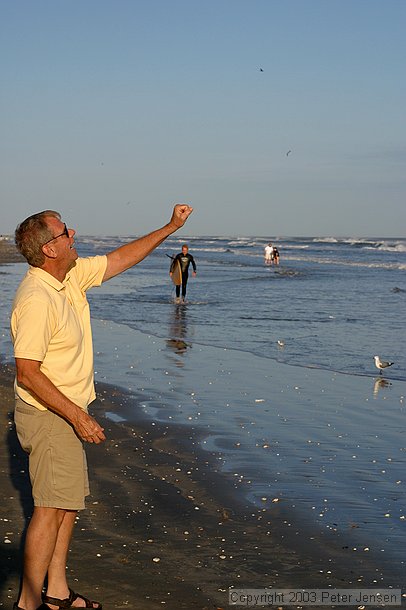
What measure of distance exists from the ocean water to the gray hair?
8.30 feet

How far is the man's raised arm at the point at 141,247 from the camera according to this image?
4676 millimetres

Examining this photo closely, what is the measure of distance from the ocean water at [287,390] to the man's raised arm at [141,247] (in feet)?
7.07

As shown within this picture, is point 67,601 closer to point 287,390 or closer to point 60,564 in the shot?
point 60,564

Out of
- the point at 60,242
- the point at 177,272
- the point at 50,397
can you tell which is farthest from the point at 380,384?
the point at 177,272

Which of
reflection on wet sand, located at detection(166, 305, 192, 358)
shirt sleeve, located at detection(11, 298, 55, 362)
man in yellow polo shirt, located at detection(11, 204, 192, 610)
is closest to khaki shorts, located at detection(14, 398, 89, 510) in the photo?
man in yellow polo shirt, located at detection(11, 204, 192, 610)

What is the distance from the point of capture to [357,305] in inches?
934

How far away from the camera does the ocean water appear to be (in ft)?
21.5

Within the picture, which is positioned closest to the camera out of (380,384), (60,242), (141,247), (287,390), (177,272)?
(60,242)

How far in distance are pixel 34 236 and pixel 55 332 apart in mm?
444

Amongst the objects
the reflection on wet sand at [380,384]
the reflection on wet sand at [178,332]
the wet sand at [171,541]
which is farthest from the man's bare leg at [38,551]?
the reflection on wet sand at [178,332]

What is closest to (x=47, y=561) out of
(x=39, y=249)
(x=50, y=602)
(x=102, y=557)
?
(x=50, y=602)

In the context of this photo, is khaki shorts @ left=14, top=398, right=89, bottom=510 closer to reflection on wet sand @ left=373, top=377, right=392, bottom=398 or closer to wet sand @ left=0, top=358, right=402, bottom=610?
wet sand @ left=0, top=358, right=402, bottom=610

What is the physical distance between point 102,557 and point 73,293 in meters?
1.62

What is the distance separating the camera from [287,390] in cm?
1086
